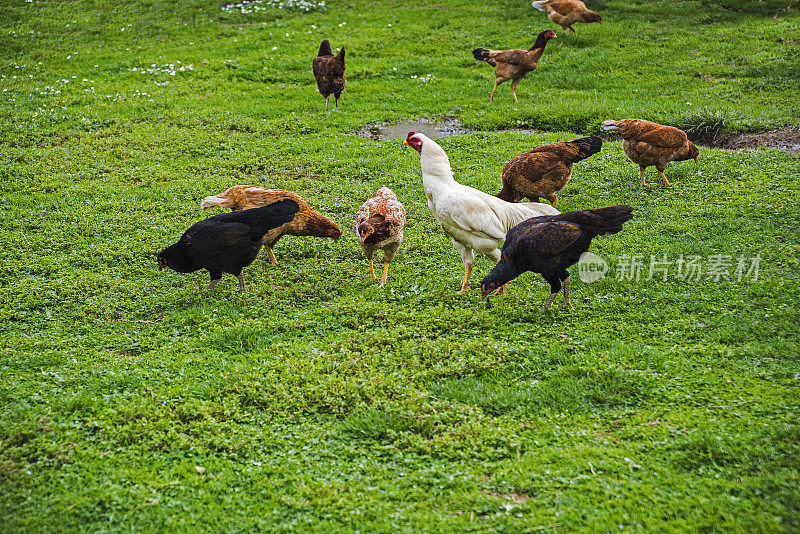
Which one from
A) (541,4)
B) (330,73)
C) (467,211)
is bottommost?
(467,211)

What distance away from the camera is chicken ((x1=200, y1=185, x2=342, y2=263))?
8555mm

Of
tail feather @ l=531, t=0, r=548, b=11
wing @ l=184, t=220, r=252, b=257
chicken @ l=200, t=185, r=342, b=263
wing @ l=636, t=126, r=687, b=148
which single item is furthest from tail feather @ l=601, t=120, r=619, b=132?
tail feather @ l=531, t=0, r=548, b=11

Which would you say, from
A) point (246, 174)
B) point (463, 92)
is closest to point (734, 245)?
point (246, 174)

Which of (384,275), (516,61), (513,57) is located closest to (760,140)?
(516,61)

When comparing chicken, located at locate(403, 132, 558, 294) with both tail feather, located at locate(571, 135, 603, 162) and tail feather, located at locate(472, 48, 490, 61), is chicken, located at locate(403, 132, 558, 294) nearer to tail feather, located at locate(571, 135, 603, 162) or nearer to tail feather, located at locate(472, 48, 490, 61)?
tail feather, located at locate(571, 135, 603, 162)

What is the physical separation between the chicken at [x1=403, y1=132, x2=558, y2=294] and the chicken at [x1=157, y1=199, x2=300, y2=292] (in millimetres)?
1775

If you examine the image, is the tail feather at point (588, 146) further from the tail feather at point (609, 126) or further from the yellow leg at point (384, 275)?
the yellow leg at point (384, 275)

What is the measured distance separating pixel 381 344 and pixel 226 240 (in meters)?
2.35

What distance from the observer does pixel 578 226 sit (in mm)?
6754

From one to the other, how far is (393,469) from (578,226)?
3.36m

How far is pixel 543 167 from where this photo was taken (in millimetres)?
9164
